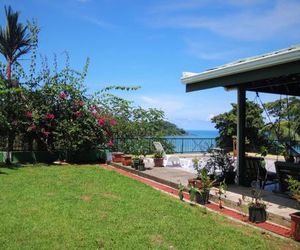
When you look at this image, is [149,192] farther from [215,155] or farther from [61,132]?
[61,132]

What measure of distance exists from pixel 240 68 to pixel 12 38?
987 cm

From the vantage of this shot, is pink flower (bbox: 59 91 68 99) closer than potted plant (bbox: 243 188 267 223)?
No

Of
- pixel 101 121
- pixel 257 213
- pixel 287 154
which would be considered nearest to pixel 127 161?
pixel 101 121

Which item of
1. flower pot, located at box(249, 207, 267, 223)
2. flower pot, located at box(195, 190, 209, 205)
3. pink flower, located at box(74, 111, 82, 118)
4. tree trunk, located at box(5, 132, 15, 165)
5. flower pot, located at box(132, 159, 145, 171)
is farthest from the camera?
→ pink flower, located at box(74, 111, 82, 118)

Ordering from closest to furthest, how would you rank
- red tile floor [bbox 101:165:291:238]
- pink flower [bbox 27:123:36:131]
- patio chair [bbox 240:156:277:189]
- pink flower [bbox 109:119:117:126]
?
red tile floor [bbox 101:165:291:238], patio chair [bbox 240:156:277:189], pink flower [bbox 27:123:36:131], pink flower [bbox 109:119:117:126]

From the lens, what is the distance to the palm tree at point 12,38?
524 inches

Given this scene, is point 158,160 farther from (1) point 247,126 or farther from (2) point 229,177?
(1) point 247,126

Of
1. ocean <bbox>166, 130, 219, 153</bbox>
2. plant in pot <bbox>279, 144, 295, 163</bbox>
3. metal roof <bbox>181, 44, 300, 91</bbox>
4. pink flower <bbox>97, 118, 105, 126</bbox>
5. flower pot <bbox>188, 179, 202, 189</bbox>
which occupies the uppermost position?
metal roof <bbox>181, 44, 300, 91</bbox>

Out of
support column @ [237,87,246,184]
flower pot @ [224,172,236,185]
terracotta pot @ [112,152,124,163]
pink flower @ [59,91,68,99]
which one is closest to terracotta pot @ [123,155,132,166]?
terracotta pot @ [112,152,124,163]

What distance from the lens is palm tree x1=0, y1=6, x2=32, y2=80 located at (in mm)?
13305

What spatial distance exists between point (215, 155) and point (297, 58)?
12.0 ft

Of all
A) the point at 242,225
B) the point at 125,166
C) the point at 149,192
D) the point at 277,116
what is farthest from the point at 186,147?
the point at 242,225

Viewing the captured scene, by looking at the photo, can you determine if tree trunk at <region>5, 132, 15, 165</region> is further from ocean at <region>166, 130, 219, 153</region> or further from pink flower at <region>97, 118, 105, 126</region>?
ocean at <region>166, 130, 219, 153</region>

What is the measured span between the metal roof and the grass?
2447 millimetres
